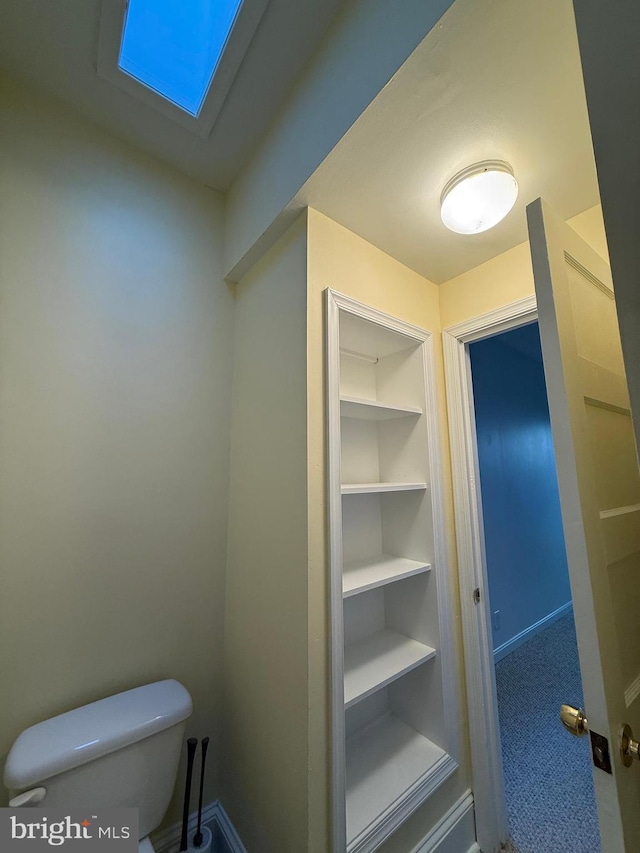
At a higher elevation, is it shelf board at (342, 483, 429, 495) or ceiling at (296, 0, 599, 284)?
ceiling at (296, 0, 599, 284)

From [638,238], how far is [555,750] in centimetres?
262

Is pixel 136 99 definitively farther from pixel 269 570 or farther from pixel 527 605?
pixel 527 605

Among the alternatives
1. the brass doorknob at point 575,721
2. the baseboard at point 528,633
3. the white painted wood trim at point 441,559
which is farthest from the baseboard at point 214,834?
the baseboard at point 528,633

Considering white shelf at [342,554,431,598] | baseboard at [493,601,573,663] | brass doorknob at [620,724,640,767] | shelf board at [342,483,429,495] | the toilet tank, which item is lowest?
baseboard at [493,601,573,663]

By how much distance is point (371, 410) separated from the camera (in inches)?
55.1

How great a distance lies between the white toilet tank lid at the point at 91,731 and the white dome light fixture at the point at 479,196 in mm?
1935

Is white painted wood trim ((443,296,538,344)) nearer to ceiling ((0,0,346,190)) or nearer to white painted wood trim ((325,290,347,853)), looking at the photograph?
white painted wood trim ((325,290,347,853))

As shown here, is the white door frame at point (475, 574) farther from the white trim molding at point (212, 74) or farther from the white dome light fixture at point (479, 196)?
the white trim molding at point (212, 74)

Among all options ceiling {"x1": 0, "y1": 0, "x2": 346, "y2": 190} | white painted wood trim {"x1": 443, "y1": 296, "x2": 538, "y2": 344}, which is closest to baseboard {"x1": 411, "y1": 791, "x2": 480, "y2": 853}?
white painted wood trim {"x1": 443, "y1": 296, "x2": 538, "y2": 344}

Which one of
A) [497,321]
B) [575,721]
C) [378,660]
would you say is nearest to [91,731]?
[378,660]

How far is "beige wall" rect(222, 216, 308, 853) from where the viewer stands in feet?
3.34

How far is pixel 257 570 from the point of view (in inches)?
50.1

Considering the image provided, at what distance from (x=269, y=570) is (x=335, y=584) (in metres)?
0.29

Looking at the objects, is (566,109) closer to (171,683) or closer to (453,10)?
(453,10)
